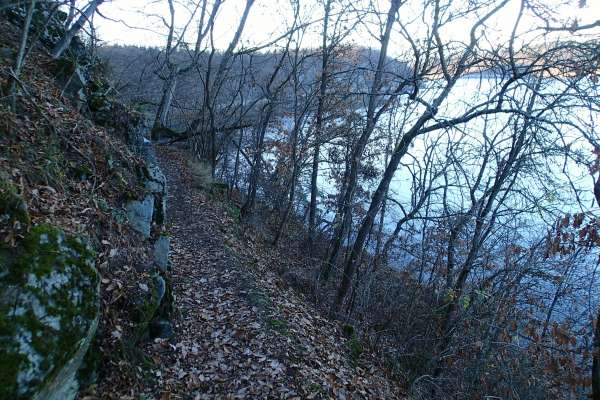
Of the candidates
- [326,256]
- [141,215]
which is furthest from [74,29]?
[326,256]

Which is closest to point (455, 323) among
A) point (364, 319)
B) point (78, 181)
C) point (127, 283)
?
point (364, 319)

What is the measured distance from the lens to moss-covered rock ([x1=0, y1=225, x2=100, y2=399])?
261cm

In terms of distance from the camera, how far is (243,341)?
538 centimetres

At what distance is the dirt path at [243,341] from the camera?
4586 millimetres

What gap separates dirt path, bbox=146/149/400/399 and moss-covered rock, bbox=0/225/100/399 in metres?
1.37

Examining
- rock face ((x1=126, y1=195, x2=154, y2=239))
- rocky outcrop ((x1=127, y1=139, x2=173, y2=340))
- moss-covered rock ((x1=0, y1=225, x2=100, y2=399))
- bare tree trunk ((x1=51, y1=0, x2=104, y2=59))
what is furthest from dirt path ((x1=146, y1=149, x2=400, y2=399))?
bare tree trunk ((x1=51, y1=0, x2=104, y2=59))

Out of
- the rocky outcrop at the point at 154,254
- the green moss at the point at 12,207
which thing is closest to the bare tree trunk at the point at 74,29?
the rocky outcrop at the point at 154,254

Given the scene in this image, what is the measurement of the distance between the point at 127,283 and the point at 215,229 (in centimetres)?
524

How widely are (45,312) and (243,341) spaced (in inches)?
117

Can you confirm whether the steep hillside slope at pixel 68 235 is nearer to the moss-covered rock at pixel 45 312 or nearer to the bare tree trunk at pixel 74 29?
the moss-covered rock at pixel 45 312

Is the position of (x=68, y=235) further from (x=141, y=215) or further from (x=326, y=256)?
(x=326, y=256)

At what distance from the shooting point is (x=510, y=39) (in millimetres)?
5363

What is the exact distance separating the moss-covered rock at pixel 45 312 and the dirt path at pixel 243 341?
1.37 m

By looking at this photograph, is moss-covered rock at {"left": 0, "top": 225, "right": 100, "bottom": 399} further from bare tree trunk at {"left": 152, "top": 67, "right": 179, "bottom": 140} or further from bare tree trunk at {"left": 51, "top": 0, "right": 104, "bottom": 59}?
bare tree trunk at {"left": 152, "top": 67, "right": 179, "bottom": 140}
